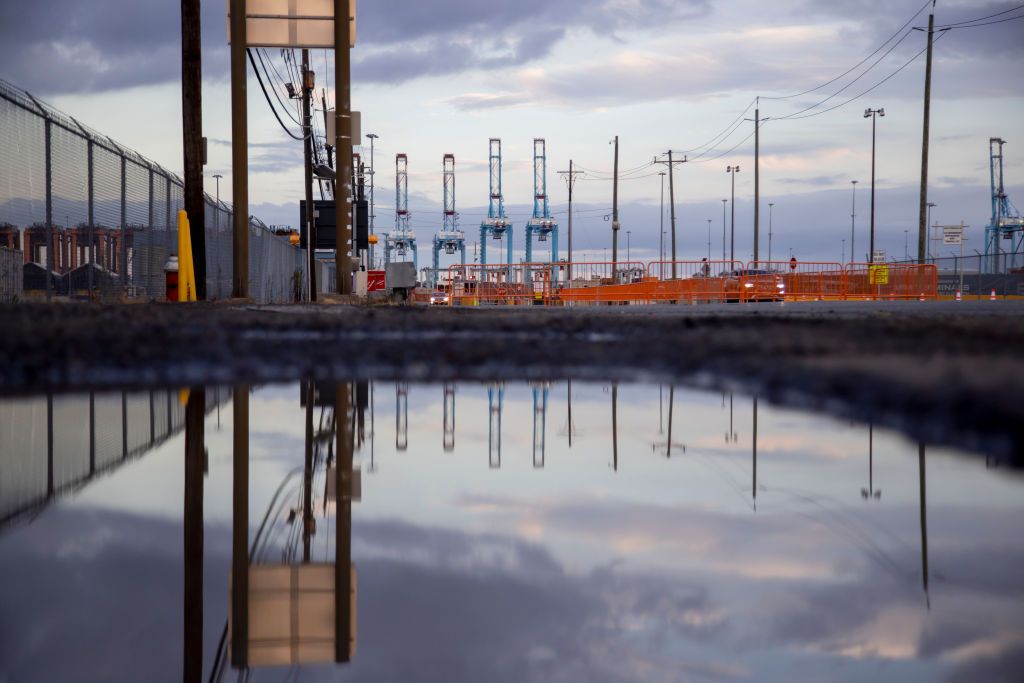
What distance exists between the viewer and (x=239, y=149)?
17406 millimetres

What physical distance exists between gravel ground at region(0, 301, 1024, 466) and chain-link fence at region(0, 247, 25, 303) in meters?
4.63

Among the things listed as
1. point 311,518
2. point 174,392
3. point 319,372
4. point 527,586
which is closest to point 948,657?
point 527,586

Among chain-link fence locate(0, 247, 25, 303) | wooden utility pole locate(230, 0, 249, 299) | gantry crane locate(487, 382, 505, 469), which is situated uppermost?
wooden utility pole locate(230, 0, 249, 299)

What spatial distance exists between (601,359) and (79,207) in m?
11.5

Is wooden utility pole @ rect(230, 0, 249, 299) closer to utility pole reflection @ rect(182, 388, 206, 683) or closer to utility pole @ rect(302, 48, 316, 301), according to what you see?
utility pole reflection @ rect(182, 388, 206, 683)

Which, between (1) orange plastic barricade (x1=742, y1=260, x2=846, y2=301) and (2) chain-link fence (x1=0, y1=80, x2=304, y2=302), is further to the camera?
(1) orange plastic barricade (x1=742, y1=260, x2=846, y2=301)

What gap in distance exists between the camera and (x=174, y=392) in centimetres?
440

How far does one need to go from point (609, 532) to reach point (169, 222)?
19.3 m

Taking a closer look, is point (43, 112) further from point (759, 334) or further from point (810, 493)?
point (810, 493)

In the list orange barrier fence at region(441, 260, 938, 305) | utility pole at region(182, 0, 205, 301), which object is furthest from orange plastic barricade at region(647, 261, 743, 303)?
utility pole at region(182, 0, 205, 301)

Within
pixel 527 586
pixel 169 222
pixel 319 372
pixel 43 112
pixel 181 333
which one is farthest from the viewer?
pixel 169 222

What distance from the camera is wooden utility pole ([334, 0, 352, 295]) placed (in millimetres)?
A: 17984

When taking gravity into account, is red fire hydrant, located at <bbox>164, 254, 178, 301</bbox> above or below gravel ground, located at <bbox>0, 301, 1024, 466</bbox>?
above

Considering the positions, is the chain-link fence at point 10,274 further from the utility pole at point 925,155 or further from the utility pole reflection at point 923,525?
the utility pole at point 925,155
